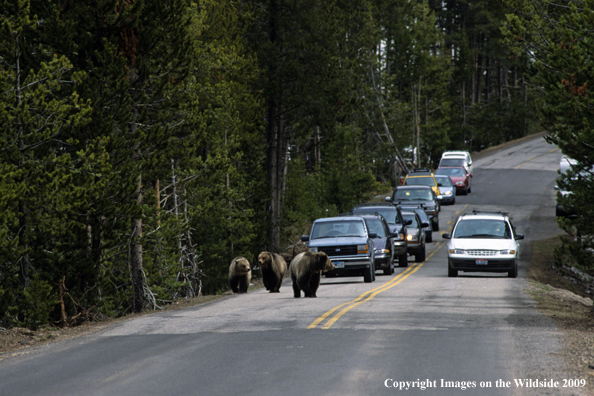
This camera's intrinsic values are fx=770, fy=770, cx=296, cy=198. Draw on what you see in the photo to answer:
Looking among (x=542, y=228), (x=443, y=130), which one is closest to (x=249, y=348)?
(x=542, y=228)

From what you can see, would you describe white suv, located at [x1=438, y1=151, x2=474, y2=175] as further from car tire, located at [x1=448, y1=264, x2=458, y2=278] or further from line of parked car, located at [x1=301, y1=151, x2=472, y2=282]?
car tire, located at [x1=448, y1=264, x2=458, y2=278]

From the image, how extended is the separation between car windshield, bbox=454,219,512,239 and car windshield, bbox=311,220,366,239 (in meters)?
3.43

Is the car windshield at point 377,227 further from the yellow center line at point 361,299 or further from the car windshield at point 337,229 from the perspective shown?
the car windshield at point 337,229

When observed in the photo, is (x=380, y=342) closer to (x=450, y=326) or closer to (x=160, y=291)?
(x=450, y=326)

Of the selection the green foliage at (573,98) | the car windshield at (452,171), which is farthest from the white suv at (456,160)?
the green foliage at (573,98)

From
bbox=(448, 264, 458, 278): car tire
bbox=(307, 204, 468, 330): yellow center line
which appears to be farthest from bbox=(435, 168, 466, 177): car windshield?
bbox=(448, 264, 458, 278): car tire

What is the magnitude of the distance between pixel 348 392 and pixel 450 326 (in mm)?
5397

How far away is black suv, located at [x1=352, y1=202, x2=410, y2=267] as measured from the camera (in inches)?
1129

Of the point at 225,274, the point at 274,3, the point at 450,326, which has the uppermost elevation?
the point at 274,3

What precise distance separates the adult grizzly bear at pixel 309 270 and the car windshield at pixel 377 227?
7478 millimetres

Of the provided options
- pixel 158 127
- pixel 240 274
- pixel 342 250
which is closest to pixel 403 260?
pixel 342 250

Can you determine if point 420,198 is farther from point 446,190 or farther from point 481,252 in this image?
point 481,252

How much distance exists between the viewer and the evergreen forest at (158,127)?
1702 cm

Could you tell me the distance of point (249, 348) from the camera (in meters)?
10.6
